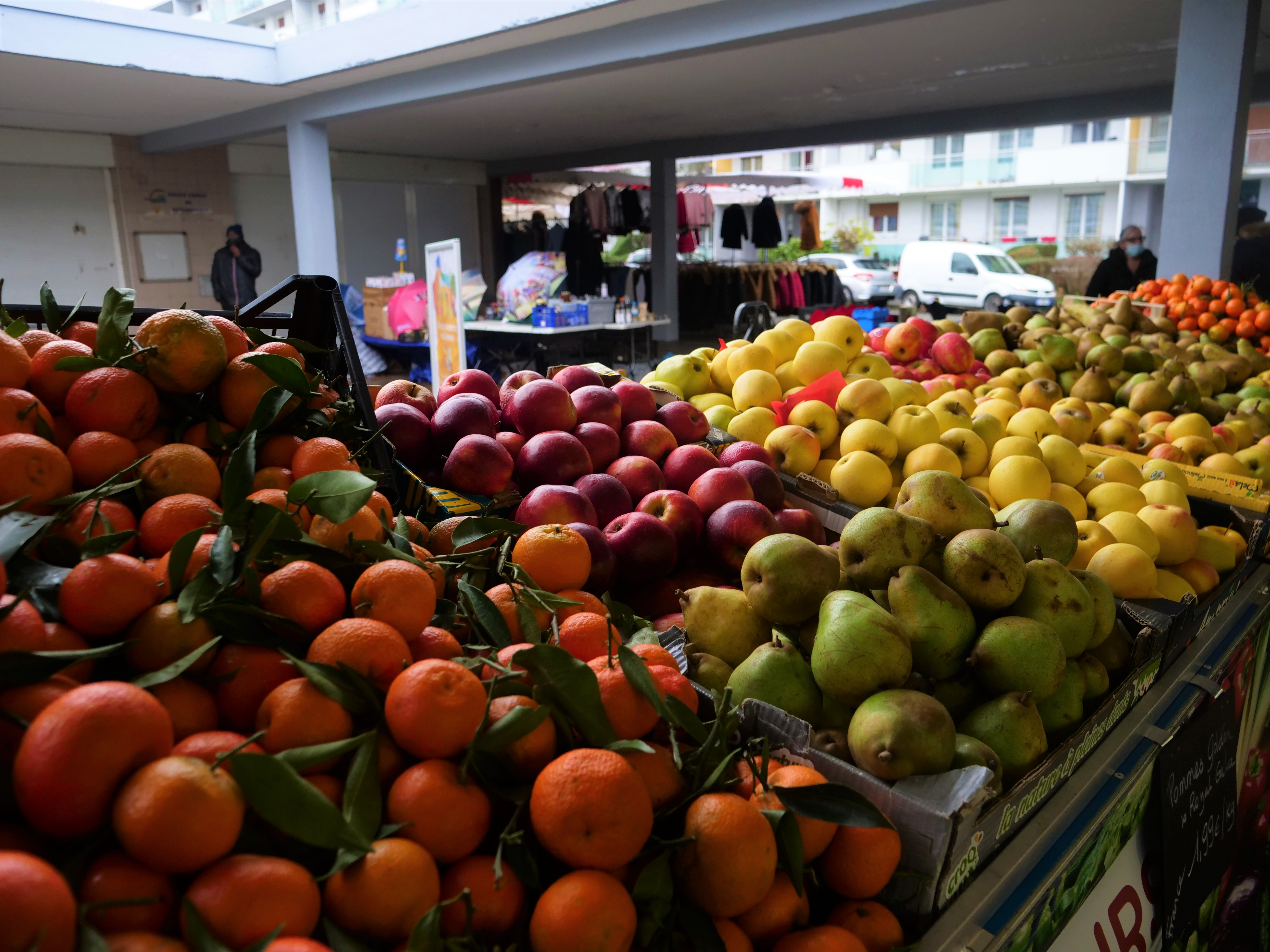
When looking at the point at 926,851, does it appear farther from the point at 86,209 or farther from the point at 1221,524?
the point at 86,209

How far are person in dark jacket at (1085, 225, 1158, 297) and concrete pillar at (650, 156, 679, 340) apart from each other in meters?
6.62

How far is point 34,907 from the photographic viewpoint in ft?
1.92

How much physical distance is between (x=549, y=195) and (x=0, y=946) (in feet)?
58.8

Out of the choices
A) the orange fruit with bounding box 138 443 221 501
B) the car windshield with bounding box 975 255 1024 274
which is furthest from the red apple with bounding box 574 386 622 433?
the car windshield with bounding box 975 255 1024 274

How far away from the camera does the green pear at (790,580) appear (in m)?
1.39

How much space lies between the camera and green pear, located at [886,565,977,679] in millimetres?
1306

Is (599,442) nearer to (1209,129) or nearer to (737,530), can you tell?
(737,530)

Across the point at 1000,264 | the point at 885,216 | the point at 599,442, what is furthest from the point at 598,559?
Answer: the point at 885,216

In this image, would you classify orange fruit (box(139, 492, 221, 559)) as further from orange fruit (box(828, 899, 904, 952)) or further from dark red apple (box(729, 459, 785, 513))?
dark red apple (box(729, 459, 785, 513))

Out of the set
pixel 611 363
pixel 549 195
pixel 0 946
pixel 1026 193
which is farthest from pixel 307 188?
pixel 1026 193

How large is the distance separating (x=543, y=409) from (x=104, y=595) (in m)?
1.14

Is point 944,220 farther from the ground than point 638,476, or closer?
farther from the ground

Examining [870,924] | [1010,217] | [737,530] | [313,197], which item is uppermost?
[1010,217]

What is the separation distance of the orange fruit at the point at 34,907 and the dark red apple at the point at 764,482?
1471 millimetres
